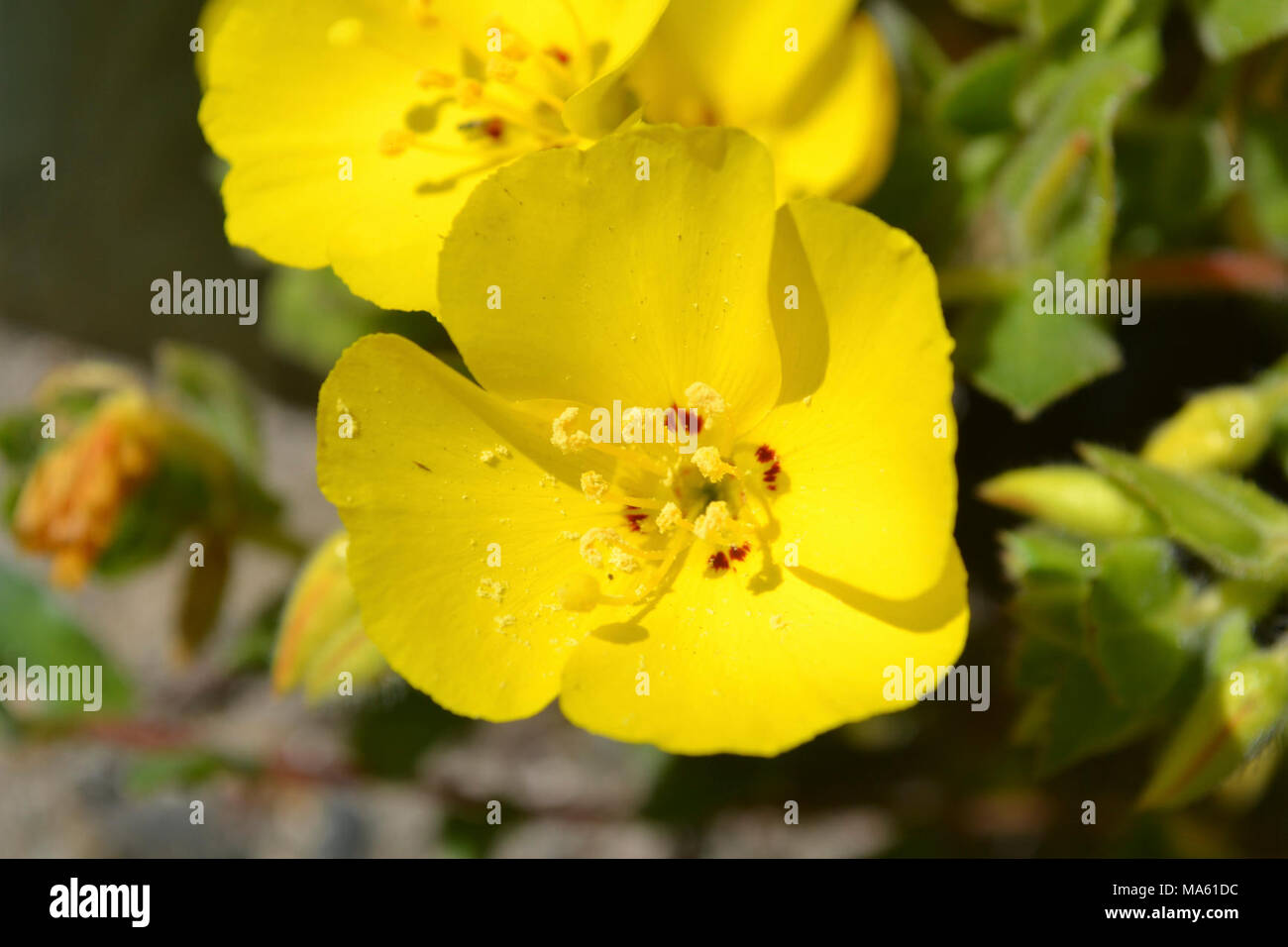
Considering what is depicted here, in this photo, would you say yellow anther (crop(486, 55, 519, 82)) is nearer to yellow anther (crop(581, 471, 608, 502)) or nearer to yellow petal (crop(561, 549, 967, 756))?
yellow anther (crop(581, 471, 608, 502))

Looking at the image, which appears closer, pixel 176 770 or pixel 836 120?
pixel 836 120

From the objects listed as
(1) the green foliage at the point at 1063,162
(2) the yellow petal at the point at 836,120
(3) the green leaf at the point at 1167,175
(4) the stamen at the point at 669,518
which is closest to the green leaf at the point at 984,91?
(1) the green foliage at the point at 1063,162

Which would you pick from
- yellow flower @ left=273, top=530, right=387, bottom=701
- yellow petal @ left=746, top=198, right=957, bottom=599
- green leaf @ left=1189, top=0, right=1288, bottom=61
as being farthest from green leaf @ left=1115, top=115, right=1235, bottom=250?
yellow flower @ left=273, top=530, right=387, bottom=701

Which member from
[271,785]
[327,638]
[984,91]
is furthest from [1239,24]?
[271,785]

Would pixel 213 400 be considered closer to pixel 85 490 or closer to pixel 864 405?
pixel 85 490

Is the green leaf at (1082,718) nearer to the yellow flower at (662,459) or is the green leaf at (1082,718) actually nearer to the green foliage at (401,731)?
the yellow flower at (662,459)
